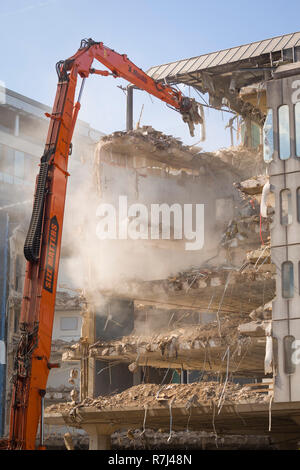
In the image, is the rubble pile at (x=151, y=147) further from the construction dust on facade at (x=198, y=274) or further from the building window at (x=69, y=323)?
the building window at (x=69, y=323)

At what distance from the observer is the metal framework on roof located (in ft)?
109

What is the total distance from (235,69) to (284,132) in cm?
1156

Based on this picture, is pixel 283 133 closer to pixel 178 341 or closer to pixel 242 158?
pixel 178 341

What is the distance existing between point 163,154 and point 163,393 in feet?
→ 39.3

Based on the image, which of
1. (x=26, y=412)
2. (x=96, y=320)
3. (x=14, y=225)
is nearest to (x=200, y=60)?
(x=96, y=320)

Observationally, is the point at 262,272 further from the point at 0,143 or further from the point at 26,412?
the point at 0,143

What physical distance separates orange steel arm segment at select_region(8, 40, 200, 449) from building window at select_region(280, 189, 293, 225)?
639 centimetres

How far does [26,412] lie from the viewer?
19.5m

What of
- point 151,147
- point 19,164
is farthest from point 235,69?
point 19,164

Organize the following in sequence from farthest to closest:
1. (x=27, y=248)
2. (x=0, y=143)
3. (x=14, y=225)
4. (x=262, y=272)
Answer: (x=0, y=143) → (x=14, y=225) → (x=262, y=272) → (x=27, y=248)

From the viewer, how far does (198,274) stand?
29859mm

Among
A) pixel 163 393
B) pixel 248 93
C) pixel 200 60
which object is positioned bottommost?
pixel 163 393

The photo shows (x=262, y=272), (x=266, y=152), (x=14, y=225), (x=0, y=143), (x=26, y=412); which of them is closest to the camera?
(x=26, y=412)

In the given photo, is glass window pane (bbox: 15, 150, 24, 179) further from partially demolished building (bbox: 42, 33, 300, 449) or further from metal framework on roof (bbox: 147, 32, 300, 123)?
metal framework on roof (bbox: 147, 32, 300, 123)
